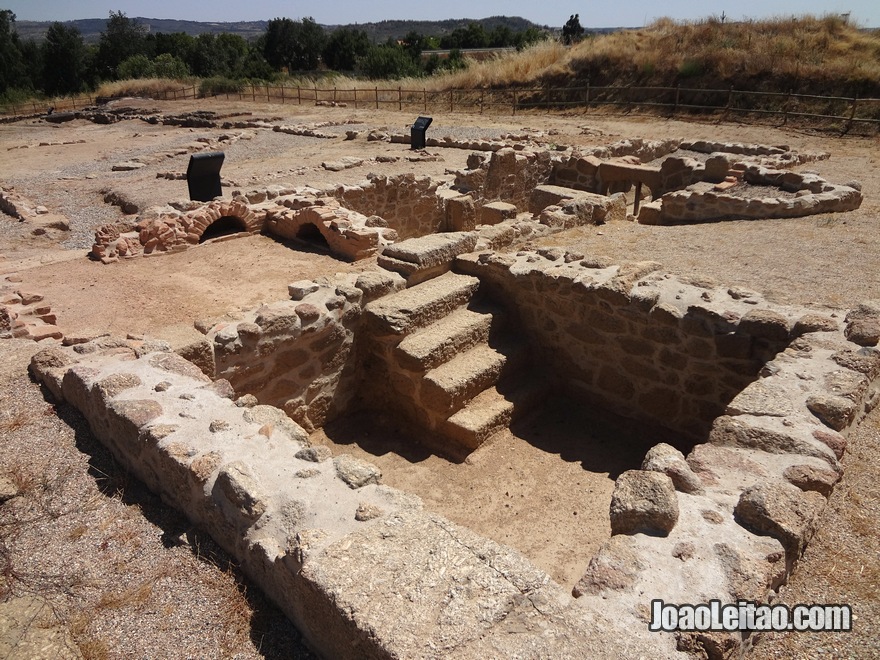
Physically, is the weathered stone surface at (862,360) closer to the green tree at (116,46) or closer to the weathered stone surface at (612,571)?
the weathered stone surface at (612,571)

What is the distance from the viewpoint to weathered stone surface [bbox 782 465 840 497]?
3.12 m

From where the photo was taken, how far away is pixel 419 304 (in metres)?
6.14

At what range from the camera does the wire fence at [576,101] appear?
61.1 ft

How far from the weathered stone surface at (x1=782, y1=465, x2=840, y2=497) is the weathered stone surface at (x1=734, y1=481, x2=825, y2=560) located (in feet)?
0.38

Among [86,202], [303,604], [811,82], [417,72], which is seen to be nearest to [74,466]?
[303,604]

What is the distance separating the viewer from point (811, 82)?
2031 centimetres

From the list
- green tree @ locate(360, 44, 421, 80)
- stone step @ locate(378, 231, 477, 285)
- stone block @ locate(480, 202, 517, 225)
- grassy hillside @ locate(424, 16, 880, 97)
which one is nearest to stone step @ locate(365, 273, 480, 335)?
stone step @ locate(378, 231, 477, 285)

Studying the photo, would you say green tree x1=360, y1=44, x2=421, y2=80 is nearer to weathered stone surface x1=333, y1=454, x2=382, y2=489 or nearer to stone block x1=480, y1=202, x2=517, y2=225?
stone block x1=480, y1=202, x2=517, y2=225

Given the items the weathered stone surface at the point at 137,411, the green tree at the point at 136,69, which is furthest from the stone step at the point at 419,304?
the green tree at the point at 136,69

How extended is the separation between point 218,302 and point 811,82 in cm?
2210

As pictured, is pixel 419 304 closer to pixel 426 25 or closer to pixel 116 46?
pixel 116 46

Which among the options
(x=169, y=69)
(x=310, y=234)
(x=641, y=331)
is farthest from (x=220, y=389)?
(x=169, y=69)

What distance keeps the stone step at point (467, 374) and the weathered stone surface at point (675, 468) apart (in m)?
2.59

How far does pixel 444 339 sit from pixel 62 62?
5671 cm
